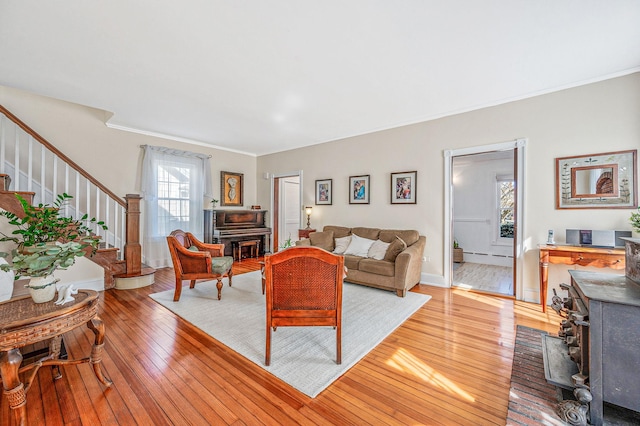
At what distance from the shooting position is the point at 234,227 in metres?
6.11

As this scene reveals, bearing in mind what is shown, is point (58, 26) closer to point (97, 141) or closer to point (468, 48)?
point (97, 141)

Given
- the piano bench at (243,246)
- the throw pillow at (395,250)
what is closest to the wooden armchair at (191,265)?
the throw pillow at (395,250)

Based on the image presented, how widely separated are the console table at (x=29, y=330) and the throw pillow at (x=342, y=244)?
3354 mm

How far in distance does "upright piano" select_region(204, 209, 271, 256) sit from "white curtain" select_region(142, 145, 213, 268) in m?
0.24

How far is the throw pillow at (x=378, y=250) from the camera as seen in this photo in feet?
13.3

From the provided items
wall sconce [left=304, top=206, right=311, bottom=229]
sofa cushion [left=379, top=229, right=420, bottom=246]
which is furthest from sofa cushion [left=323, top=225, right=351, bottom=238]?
wall sconce [left=304, top=206, right=311, bottom=229]

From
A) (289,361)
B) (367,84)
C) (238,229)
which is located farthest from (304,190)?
(289,361)

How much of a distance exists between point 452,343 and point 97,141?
605 cm

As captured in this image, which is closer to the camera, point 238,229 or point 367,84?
point 367,84

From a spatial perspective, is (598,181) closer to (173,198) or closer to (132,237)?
(132,237)

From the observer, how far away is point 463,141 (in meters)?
3.95

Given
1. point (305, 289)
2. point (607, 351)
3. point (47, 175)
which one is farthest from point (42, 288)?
point (47, 175)

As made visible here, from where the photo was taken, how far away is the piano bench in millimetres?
5995

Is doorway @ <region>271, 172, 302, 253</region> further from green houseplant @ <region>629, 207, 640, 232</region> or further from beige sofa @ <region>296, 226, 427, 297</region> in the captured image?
green houseplant @ <region>629, 207, 640, 232</region>
